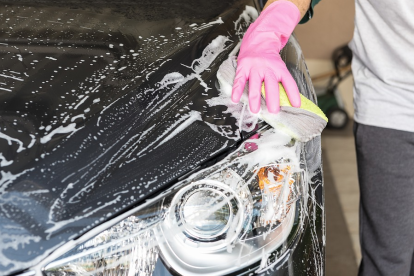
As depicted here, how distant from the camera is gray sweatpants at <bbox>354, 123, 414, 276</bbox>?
4.10 ft

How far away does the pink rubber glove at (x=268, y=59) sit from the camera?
109 centimetres

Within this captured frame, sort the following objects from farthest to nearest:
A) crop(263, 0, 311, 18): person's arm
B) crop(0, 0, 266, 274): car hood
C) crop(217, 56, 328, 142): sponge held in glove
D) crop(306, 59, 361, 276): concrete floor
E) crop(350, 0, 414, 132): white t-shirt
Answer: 1. crop(306, 59, 361, 276): concrete floor
2. crop(263, 0, 311, 18): person's arm
3. crop(350, 0, 414, 132): white t-shirt
4. crop(217, 56, 328, 142): sponge held in glove
5. crop(0, 0, 266, 274): car hood

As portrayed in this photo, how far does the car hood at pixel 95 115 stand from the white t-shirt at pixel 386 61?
1.10 feet

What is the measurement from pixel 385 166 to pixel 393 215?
131 millimetres

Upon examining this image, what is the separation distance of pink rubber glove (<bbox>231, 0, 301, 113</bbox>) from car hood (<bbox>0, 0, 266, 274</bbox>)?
2.3 inches

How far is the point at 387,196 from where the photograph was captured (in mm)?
1276

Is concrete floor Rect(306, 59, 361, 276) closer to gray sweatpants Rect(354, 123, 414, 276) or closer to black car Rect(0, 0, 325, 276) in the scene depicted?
gray sweatpants Rect(354, 123, 414, 276)

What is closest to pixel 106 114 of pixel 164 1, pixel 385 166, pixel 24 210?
pixel 24 210

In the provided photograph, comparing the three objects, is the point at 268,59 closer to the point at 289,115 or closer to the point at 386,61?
the point at 289,115

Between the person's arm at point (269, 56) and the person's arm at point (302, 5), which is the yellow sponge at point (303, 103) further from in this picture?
the person's arm at point (302, 5)

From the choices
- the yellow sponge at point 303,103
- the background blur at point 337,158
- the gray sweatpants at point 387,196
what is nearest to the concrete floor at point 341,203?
the background blur at point 337,158

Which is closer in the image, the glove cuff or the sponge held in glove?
the sponge held in glove

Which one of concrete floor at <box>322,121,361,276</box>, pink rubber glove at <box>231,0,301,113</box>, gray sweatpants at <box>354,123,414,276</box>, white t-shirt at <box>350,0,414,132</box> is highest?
pink rubber glove at <box>231,0,301,113</box>

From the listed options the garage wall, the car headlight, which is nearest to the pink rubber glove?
the car headlight
